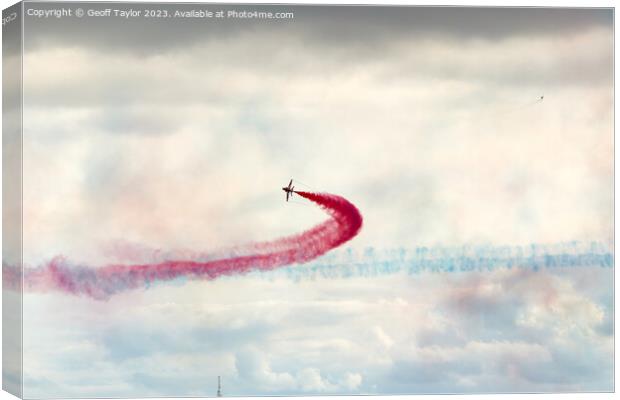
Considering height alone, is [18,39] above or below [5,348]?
Result: above

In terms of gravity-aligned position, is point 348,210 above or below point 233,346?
above

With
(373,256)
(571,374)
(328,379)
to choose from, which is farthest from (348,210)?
(571,374)

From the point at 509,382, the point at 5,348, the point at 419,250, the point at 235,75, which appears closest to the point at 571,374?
the point at 509,382

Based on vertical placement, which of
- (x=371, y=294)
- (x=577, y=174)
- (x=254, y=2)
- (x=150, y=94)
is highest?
(x=254, y=2)

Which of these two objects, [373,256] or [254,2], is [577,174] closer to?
[373,256]

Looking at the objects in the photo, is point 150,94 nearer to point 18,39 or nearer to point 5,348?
point 18,39

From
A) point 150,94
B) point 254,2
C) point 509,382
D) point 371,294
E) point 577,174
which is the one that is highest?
point 254,2
